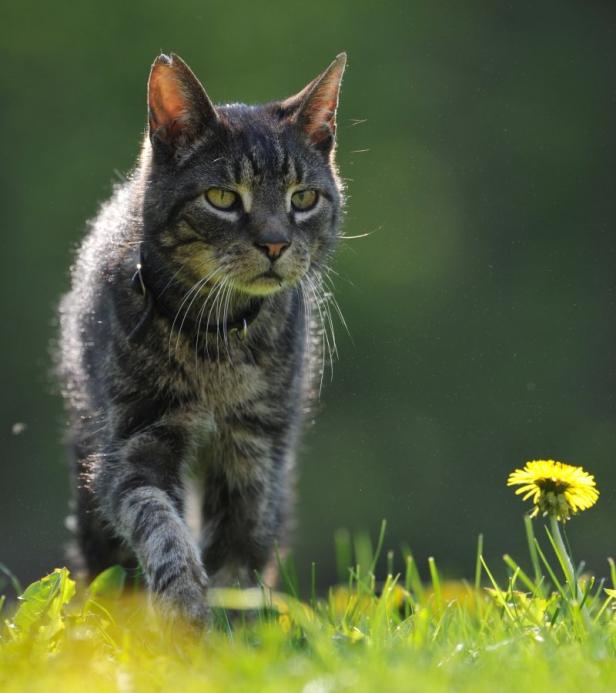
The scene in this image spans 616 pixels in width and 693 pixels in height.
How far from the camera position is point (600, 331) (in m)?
10.2

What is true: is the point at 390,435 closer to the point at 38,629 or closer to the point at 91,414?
the point at 91,414

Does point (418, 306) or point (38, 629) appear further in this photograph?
point (418, 306)

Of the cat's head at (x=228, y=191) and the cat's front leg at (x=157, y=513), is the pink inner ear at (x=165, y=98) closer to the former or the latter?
the cat's head at (x=228, y=191)

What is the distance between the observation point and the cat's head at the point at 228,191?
11.7 ft

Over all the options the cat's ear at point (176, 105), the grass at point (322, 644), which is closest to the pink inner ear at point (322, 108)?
the cat's ear at point (176, 105)

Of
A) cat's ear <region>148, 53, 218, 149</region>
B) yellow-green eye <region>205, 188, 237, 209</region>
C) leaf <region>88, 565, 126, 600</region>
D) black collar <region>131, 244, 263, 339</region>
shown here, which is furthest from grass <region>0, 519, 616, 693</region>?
cat's ear <region>148, 53, 218, 149</region>

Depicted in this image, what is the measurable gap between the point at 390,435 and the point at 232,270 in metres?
6.41

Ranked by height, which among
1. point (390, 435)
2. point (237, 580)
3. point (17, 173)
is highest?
point (17, 173)

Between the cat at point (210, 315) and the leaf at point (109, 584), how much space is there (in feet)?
0.29

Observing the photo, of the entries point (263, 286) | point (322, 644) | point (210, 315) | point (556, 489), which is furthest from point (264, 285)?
point (322, 644)

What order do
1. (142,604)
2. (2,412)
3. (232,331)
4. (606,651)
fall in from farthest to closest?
(2,412) < (232,331) < (142,604) < (606,651)

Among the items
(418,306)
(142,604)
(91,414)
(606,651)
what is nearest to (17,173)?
(418,306)

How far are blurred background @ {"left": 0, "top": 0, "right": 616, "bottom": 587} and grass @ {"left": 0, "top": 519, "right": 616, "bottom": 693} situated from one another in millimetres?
5544

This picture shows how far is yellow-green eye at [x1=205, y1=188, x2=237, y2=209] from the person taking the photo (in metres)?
3.64
